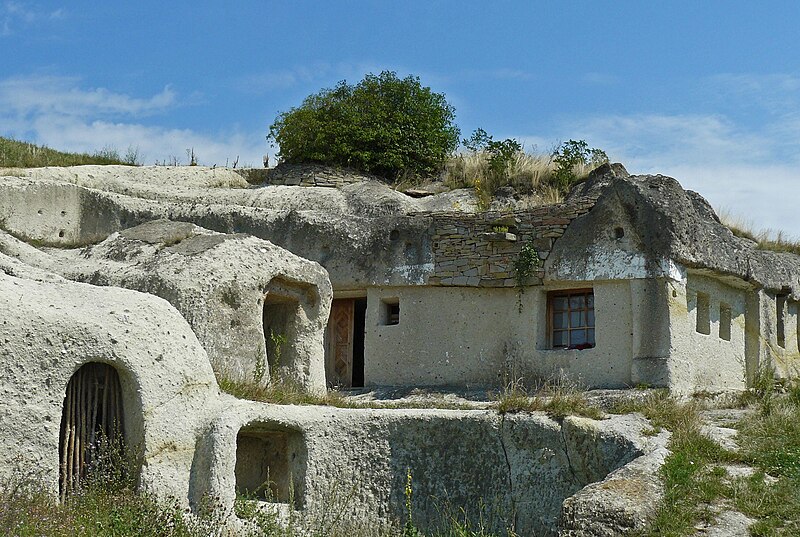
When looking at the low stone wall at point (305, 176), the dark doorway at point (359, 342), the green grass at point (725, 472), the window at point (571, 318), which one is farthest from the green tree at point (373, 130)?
the green grass at point (725, 472)

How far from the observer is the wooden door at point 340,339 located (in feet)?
62.0

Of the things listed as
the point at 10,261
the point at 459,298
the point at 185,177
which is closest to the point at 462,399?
the point at 459,298

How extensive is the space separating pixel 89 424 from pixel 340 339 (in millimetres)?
9058

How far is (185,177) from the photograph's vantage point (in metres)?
21.5

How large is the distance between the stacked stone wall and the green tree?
5.44 m

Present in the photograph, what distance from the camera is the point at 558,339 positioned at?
692 inches

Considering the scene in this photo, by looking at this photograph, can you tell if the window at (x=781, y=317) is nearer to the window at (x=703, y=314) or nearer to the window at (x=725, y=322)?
the window at (x=725, y=322)

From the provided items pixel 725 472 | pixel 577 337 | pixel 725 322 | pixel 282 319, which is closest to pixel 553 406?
pixel 725 472

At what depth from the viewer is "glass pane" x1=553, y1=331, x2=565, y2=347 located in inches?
690

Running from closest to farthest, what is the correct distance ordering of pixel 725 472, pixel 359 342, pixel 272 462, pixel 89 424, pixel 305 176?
1. pixel 89 424
2. pixel 725 472
3. pixel 272 462
4. pixel 359 342
5. pixel 305 176

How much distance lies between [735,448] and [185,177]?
13227 millimetres

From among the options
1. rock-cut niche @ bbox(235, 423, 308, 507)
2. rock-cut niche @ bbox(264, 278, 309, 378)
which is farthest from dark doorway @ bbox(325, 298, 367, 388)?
rock-cut niche @ bbox(235, 423, 308, 507)

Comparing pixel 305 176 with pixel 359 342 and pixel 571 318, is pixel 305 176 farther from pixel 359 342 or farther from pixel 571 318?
pixel 571 318

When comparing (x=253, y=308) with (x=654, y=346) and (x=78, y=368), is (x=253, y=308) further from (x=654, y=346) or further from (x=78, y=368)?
(x=654, y=346)
